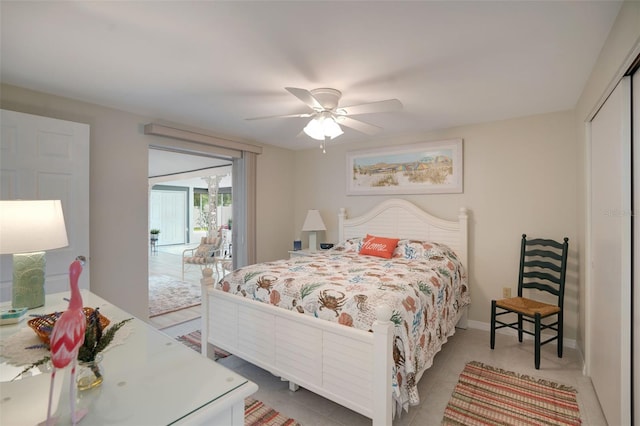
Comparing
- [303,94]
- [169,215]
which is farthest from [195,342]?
[169,215]

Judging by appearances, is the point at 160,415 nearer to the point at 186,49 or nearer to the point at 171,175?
the point at 186,49

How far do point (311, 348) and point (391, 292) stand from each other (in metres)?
0.66

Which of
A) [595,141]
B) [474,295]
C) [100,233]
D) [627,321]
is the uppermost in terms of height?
[595,141]

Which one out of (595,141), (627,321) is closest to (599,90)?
(595,141)

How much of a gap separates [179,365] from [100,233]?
2650mm

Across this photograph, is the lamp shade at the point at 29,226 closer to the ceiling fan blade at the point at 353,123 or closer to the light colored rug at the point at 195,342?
the light colored rug at the point at 195,342

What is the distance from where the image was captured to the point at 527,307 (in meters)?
2.81

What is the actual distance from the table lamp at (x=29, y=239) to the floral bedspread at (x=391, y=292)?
53.0 inches

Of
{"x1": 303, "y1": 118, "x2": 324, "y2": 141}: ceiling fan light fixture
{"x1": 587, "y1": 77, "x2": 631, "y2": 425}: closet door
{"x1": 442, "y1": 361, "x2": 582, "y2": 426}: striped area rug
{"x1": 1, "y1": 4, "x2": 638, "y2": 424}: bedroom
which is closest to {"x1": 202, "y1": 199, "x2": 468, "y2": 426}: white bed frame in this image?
{"x1": 442, "y1": 361, "x2": 582, "y2": 426}: striped area rug

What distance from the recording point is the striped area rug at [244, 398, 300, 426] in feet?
6.54

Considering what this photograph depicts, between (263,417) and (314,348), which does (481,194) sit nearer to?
(314,348)

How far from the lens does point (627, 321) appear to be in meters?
1.63

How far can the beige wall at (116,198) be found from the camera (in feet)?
9.69

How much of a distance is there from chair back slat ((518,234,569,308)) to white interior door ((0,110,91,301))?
164 inches
